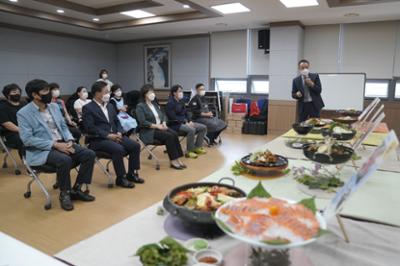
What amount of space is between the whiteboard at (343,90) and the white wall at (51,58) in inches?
265

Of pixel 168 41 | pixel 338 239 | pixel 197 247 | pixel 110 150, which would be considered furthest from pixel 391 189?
pixel 168 41

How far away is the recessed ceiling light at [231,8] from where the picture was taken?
552 centimetres

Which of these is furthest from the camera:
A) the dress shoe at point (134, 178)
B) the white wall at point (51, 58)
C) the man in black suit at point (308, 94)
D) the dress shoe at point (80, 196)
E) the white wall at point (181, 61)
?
the white wall at point (181, 61)

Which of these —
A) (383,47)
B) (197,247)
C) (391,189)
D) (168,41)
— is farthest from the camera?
(168,41)

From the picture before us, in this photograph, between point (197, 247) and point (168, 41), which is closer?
point (197, 247)

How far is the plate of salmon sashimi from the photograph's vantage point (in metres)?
0.71

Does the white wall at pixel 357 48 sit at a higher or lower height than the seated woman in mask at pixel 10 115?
higher

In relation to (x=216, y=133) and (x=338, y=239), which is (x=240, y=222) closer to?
(x=338, y=239)

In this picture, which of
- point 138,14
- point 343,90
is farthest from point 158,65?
point 343,90

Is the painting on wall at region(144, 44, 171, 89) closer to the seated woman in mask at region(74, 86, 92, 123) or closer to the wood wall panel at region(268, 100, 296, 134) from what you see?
the wood wall panel at region(268, 100, 296, 134)

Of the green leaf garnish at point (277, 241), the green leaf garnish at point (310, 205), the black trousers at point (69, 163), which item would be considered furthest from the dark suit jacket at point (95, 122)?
the green leaf garnish at point (277, 241)

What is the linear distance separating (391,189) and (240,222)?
1.12 meters

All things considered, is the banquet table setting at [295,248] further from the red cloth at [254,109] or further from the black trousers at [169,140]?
the red cloth at [254,109]

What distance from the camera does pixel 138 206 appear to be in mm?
3088
